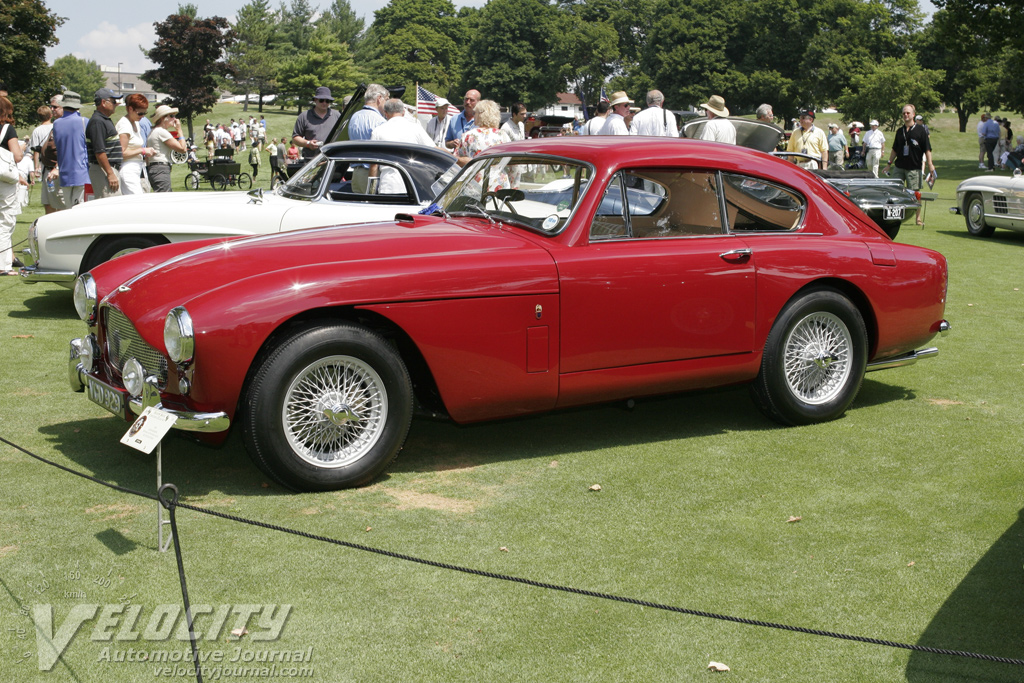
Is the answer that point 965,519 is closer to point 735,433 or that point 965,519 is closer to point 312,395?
point 735,433

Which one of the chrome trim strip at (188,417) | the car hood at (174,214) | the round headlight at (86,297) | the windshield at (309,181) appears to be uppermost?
the windshield at (309,181)

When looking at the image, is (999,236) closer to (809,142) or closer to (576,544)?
(809,142)

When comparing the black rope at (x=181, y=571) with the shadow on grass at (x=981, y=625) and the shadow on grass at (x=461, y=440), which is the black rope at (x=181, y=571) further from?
the shadow on grass at (x=981, y=625)

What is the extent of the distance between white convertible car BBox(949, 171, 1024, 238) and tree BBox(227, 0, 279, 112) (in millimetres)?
87289

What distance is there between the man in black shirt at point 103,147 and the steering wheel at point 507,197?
22.3ft

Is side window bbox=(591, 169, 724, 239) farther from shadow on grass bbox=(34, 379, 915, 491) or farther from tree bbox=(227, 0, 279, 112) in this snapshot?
tree bbox=(227, 0, 279, 112)

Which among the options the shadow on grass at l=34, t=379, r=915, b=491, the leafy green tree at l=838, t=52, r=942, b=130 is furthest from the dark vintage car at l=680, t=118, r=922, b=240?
the leafy green tree at l=838, t=52, r=942, b=130

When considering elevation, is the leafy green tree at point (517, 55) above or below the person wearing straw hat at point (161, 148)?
above

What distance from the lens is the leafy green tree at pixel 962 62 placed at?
31.0 meters

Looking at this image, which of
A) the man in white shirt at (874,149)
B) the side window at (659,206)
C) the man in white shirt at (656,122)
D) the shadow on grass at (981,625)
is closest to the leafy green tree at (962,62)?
the man in white shirt at (874,149)

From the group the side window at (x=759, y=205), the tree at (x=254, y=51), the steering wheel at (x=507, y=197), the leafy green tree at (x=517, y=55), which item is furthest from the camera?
the leafy green tree at (x=517, y=55)

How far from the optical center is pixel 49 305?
912cm

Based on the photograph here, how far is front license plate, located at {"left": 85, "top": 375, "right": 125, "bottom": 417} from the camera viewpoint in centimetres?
441

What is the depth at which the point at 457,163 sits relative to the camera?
→ 8.48 metres
